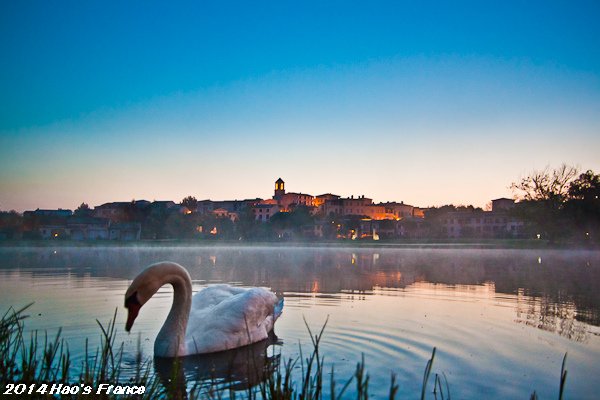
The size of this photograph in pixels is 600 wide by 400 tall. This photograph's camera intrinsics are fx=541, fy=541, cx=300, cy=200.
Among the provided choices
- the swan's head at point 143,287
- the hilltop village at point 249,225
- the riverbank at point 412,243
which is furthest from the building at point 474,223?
the swan's head at point 143,287

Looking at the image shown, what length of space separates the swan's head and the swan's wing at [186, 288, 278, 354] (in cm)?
135

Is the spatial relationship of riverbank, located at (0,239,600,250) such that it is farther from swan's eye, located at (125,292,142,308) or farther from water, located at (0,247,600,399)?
swan's eye, located at (125,292,142,308)

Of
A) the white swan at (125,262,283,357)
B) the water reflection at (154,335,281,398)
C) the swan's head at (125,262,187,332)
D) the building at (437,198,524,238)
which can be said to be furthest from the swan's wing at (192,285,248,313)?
the building at (437,198,524,238)

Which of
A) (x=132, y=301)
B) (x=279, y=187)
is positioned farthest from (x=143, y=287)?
(x=279, y=187)

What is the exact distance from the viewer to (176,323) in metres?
7.27

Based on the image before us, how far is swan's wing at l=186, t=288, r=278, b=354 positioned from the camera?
7.71 meters

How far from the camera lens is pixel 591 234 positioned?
203 feet

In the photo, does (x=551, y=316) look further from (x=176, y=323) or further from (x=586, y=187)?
(x=586, y=187)

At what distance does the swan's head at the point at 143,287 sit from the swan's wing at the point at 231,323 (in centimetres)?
135

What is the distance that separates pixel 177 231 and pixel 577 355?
97049 mm

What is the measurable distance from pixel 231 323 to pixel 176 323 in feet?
3.49

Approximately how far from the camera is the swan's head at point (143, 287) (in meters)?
5.54

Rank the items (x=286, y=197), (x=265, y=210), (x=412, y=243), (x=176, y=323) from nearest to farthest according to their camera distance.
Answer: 1. (x=176, y=323)
2. (x=412, y=243)
3. (x=265, y=210)
4. (x=286, y=197)

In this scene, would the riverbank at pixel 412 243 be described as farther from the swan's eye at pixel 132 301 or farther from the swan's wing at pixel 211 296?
the swan's eye at pixel 132 301
